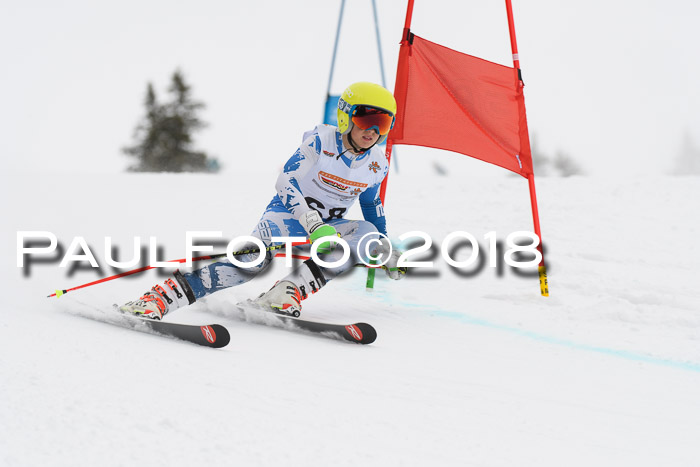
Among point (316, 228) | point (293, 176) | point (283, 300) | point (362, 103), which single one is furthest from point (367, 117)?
point (283, 300)

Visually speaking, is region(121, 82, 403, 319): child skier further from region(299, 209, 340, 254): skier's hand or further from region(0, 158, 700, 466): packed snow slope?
region(0, 158, 700, 466): packed snow slope

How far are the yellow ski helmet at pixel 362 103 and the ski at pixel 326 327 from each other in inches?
41.9

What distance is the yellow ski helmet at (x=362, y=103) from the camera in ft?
11.1

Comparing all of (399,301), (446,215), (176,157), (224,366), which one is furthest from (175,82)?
(224,366)

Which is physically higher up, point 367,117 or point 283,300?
point 367,117

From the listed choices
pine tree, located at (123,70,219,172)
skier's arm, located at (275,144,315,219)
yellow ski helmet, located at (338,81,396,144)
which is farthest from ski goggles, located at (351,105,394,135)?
pine tree, located at (123,70,219,172)

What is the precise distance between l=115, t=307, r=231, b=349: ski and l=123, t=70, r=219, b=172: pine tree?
76.6 ft

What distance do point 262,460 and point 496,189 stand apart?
244 inches

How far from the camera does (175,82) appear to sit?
26281 mm

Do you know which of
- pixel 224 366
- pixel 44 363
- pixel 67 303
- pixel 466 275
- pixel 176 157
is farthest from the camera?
pixel 176 157

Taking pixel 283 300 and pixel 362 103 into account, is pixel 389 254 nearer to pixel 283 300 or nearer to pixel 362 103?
pixel 283 300

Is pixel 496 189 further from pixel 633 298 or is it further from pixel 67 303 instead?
pixel 67 303

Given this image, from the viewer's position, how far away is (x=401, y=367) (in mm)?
2574

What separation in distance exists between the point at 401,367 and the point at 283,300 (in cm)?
90
